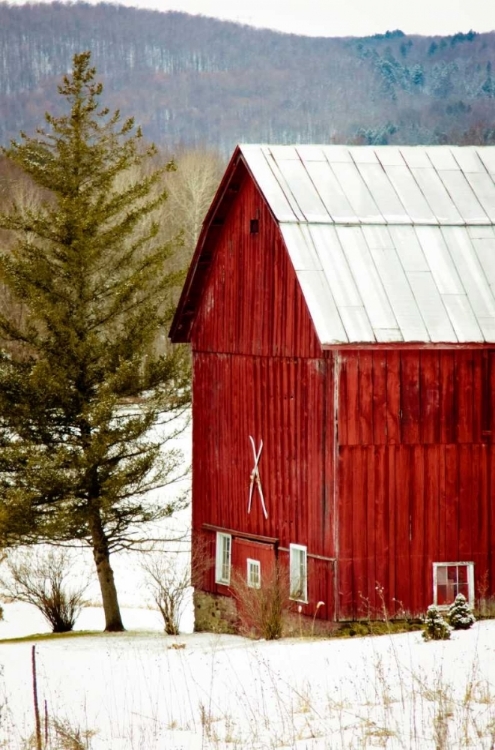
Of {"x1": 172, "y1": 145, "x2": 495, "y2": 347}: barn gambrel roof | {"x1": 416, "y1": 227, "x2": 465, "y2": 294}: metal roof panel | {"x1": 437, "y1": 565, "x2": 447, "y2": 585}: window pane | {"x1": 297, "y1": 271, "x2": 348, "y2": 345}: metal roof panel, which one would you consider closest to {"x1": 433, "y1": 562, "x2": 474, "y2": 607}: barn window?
{"x1": 437, "y1": 565, "x2": 447, "y2": 585}: window pane

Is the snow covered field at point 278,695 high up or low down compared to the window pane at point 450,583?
down

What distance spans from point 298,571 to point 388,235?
5.81 m

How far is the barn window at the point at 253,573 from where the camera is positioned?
23203 mm

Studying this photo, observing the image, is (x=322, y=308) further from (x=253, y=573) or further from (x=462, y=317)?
(x=253, y=573)

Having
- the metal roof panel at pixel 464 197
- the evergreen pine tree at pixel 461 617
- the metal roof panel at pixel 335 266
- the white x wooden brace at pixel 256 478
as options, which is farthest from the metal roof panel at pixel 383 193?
the evergreen pine tree at pixel 461 617

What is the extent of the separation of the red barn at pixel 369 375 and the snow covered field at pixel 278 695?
1.97 metres

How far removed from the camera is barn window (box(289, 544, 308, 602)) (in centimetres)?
2158

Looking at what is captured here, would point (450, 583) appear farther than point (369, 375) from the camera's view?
Yes

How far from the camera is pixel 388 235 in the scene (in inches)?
855

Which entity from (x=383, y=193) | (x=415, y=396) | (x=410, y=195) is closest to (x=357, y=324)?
(x=415, y=396)

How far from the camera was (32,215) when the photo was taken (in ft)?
89.1

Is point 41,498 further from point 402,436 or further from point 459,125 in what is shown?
point 459,125

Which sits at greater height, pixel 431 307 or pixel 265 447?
pixel 431 307

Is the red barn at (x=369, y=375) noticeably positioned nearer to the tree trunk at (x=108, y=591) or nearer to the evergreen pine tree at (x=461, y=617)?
the evergreen pine tree at (x=461, y=617)
